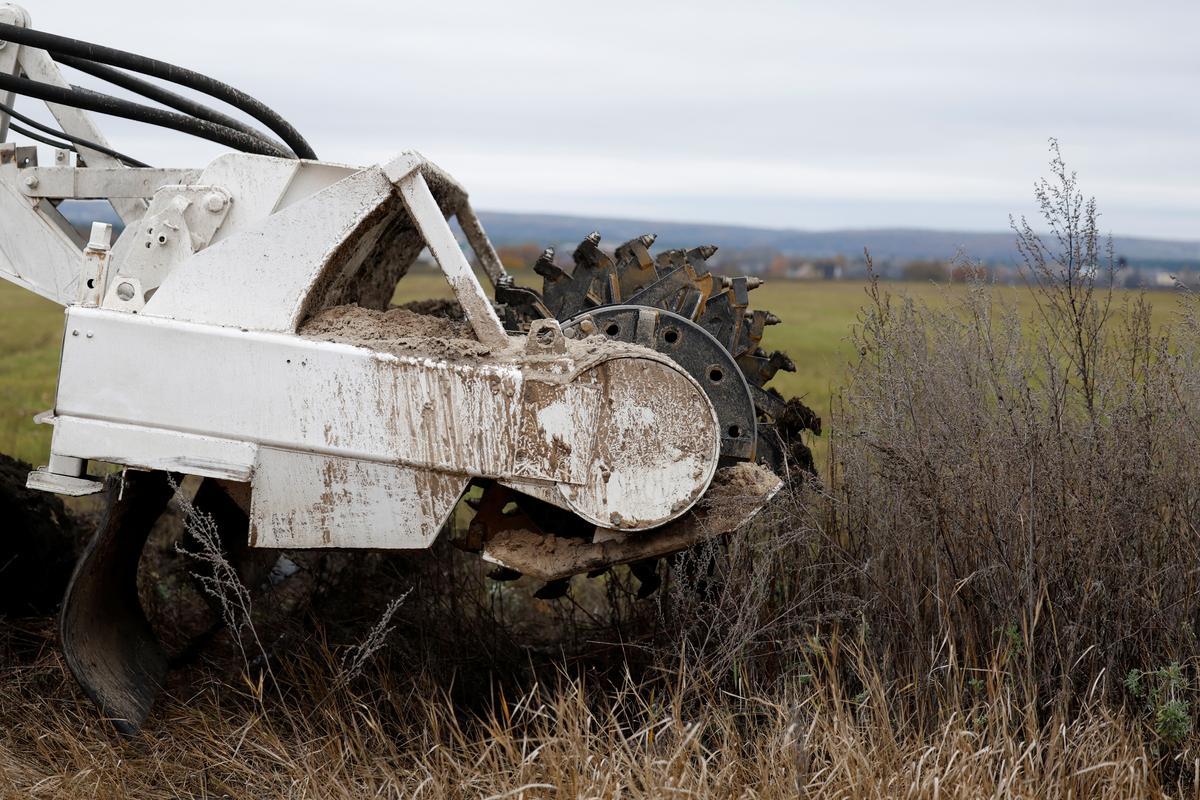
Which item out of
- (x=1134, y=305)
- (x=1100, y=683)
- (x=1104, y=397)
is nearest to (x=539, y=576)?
(x=1100, y=683)

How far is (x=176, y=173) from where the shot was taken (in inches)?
170

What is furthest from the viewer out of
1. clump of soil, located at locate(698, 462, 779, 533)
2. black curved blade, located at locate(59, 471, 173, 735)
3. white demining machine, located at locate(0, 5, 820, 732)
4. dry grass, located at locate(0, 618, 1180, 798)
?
black curved blade, located at locate(59, 471, 173, 735)

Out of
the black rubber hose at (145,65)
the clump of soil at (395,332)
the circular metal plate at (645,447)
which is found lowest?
the circular metal plate at (645,447)

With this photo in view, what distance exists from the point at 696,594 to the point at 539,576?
25.6 inches

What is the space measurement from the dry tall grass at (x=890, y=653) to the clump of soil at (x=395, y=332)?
105cm

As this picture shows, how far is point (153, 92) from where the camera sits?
4664 mm

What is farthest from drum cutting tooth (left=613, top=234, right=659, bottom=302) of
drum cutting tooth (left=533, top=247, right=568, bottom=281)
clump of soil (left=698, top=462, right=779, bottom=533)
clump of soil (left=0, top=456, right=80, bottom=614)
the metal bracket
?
clump of soil (left=0, top=456, right=80, bottom=614)

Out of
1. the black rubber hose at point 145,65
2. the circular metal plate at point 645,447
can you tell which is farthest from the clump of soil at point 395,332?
the black rubber hose at point 145,65

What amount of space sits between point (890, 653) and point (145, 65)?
3.36 metres

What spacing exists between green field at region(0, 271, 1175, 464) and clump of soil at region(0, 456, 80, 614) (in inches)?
133

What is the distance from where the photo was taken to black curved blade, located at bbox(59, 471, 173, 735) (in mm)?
4039

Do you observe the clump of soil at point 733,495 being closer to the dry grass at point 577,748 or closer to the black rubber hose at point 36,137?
the dry grass at point 577,748

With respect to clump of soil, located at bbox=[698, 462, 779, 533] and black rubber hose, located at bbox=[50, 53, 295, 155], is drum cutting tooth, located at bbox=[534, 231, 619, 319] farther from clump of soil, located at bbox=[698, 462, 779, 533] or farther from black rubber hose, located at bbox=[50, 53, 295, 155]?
black rubber hose, located at bbox=[50, 53, 295, 155]

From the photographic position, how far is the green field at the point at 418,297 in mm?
5769
